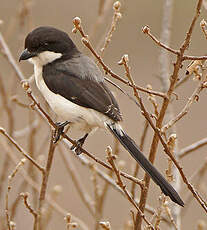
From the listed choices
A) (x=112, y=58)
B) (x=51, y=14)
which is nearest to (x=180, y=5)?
(x=112, y=58)

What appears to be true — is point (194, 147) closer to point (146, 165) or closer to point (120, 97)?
point (146, 165)

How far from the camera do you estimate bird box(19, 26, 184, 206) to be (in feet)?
9.34

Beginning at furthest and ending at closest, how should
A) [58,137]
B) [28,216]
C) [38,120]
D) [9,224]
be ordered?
[28,216], [38,120], [58,137], [9,224]

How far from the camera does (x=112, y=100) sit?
2.90 m

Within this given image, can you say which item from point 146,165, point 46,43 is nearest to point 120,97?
point 46,43

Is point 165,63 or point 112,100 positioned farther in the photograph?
point 165,63

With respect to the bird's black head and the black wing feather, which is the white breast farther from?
the bird's black head

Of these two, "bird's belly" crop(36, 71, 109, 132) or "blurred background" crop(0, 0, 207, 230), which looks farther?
"blurred background" crop(0, 0, 207, 230)

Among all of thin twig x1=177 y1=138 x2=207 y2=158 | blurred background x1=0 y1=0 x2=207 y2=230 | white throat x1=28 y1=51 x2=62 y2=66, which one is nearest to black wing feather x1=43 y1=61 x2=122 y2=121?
white throat x1=28 y1=51 x2=62 y2=66

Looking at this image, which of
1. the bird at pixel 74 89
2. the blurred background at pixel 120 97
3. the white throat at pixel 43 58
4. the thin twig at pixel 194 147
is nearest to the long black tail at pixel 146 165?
the bird at pixel 74 89

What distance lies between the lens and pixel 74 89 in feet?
9.52

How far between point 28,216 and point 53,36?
7.57 ft

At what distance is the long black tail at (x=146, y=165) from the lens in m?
2.21

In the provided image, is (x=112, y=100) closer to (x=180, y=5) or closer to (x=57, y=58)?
(x=57, y=58)
